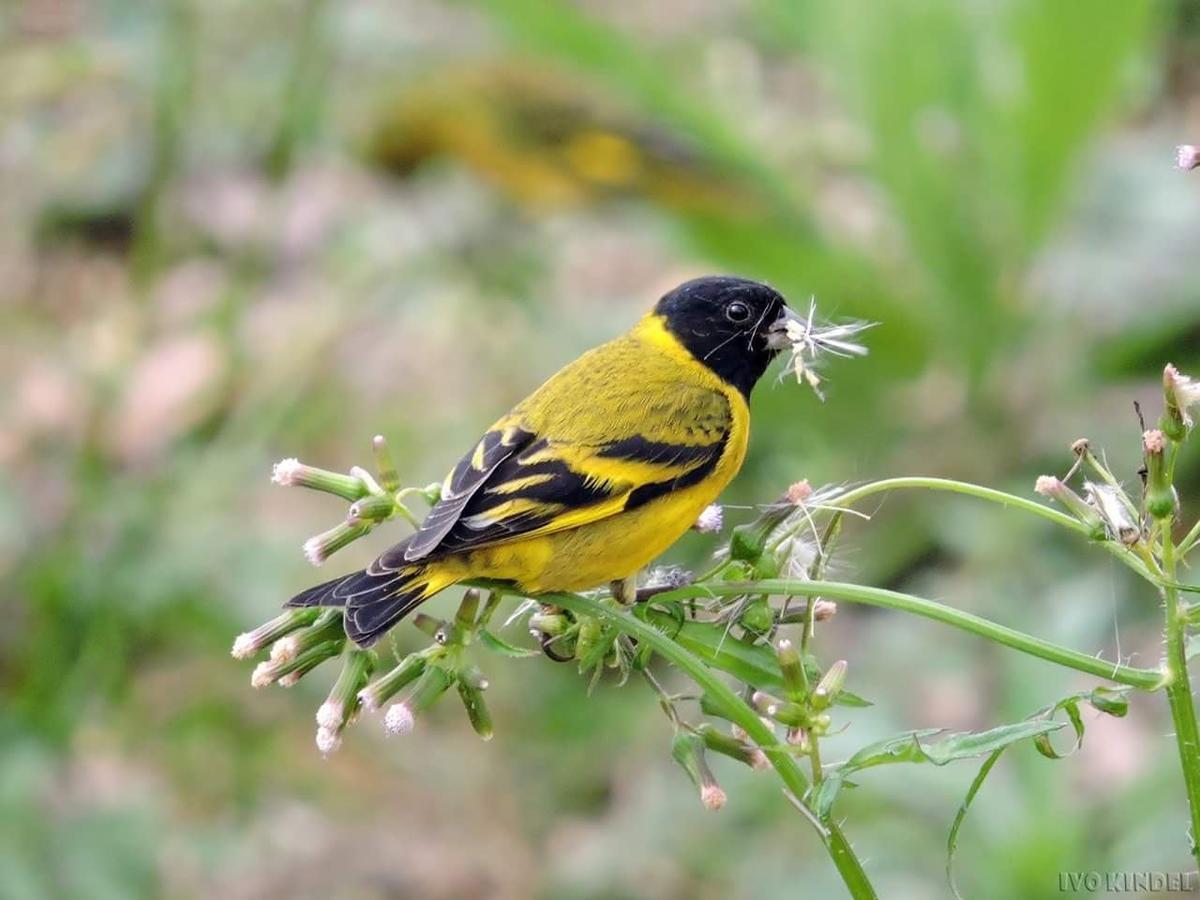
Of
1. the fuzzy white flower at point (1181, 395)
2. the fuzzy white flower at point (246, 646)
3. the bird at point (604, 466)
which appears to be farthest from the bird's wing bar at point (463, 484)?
the fuzzy white flower at point (1181, 395)

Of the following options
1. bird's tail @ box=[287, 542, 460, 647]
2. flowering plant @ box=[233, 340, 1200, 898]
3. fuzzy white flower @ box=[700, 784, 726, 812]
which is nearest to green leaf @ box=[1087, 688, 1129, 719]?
flowering plant @ box=[233, 340, 1200, 898]

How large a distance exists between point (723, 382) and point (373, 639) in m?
1.30

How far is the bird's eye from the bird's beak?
6 cm

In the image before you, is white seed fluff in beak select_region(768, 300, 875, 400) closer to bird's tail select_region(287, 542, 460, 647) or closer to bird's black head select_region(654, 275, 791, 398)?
bird's black head select_region(654, 275, 791, 398)

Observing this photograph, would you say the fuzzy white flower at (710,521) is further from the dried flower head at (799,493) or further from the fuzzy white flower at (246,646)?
the fuzzy white flower at (246,646)

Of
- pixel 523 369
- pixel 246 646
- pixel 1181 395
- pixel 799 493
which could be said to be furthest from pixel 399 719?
pixel 523 369

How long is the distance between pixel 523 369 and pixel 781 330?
3605 millimetres

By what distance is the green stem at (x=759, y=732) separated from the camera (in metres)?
1.64

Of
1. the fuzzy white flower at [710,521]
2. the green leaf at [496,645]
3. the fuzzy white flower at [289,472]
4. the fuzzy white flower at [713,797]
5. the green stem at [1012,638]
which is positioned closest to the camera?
the green stem at [1012,638]

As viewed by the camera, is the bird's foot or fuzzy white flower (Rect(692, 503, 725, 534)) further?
fuzzy white flower (Rect(692, 503, 725, 534))

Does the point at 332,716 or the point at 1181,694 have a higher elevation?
the point at 1181,694

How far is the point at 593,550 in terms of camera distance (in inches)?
103

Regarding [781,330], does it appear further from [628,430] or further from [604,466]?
[604,466]

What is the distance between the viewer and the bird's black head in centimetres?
304
